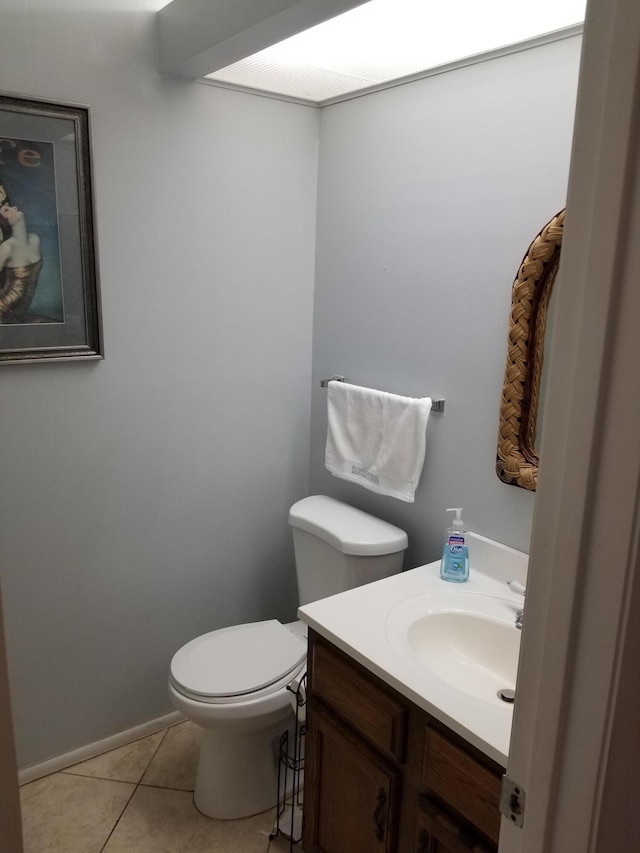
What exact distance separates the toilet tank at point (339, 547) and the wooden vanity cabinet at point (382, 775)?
1.35 ft

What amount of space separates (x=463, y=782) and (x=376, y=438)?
106 centimetres

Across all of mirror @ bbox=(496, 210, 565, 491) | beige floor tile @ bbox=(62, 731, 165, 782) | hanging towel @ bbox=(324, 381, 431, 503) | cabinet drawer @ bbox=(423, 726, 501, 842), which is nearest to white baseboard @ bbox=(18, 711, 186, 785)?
beige floor tile @ bbox=(62, 731, 165, 782)

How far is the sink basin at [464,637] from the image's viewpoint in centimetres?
159

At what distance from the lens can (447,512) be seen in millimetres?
2016

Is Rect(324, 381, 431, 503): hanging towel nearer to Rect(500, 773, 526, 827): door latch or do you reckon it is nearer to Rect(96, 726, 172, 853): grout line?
Rect(96, 726, 172, 853): grout line

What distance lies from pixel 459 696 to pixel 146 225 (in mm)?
1548

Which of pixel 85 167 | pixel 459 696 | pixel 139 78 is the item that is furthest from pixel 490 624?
pixel 139 78

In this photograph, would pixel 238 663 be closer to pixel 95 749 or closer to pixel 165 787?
pixel 165 787

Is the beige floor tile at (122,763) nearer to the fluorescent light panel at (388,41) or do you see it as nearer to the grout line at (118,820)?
the grout line at (118,820)

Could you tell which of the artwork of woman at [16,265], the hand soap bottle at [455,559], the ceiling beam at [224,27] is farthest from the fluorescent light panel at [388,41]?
the hand soap bottle at [455,559]

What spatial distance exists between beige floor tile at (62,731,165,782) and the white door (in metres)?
1.73

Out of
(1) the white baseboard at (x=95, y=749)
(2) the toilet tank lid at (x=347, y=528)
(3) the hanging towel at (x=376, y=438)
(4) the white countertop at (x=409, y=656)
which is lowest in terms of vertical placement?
(1) the white baseboard at (x=95, y=749)

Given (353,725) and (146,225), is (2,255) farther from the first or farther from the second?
(353,725)

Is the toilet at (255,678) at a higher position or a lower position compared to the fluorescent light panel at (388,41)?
lower
